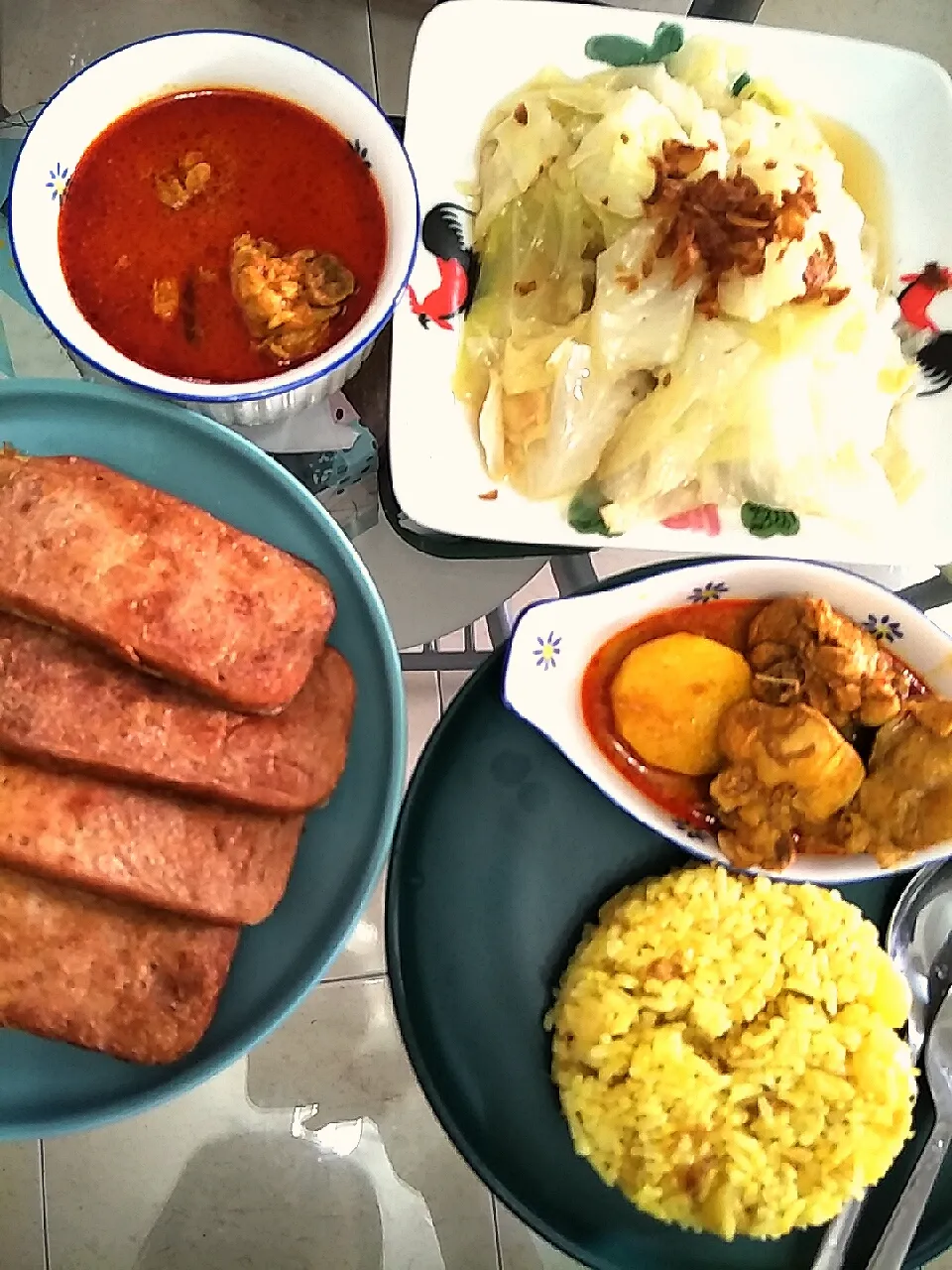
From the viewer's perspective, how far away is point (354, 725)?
980 mm

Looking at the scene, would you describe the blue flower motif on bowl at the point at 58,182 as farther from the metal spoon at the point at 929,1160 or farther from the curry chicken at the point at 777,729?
the metal spoon at the point at 929,1160

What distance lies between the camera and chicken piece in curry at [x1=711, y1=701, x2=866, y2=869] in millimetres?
965

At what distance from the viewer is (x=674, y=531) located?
3.41ft

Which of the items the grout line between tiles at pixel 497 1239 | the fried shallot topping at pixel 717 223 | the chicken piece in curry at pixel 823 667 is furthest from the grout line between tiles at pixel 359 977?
the fried shallot topping at pixel 717 223

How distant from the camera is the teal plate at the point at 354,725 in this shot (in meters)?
0.94

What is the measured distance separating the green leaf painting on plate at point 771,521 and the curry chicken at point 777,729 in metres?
0.08

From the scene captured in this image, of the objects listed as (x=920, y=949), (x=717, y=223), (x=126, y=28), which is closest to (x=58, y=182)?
(x=717, y=223)

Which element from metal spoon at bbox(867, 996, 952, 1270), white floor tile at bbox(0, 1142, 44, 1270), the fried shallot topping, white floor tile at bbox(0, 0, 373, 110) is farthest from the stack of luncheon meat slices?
white floor tile at bbox(0, 0, 373, 110)

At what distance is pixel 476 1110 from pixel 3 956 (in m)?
0.50

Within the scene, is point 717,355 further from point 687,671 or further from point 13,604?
point 13,604

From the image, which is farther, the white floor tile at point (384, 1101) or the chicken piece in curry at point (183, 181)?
the white floor tile at point (384, 1101)

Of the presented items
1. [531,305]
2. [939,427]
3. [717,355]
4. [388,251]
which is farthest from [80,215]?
[939,427]

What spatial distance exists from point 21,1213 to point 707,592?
1454 mm

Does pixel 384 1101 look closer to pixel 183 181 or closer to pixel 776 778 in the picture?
pixel 776 778
